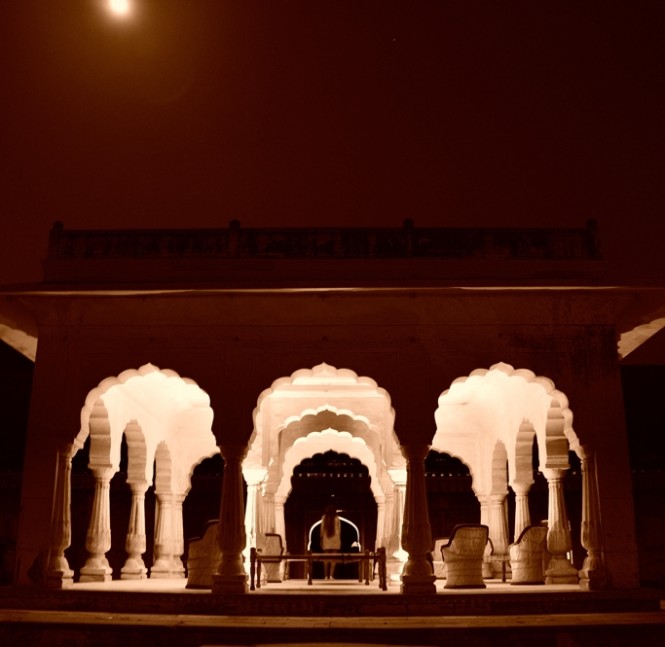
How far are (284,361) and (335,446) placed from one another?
520 centimetres

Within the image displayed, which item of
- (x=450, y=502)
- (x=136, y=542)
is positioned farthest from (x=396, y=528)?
(x=450, y=502)

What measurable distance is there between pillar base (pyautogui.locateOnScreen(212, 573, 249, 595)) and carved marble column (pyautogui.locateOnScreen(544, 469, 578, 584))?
393 centimetres

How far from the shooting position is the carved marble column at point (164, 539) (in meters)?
12.8

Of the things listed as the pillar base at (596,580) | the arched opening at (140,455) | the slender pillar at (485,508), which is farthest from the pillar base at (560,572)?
the arched opening at (140,455)

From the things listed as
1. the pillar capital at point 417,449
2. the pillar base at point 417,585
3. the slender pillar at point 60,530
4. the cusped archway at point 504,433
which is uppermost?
the cusped archway at point 504,433

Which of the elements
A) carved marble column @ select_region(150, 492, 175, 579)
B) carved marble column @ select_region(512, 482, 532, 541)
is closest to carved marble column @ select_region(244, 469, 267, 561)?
carved marble column @ select_region(150, 492, 175, 579)

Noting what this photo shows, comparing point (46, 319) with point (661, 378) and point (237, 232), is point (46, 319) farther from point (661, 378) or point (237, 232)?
point (661, 378)

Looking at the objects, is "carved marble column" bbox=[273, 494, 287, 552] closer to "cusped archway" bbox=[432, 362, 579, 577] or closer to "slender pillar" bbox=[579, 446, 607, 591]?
"cusped archway" bbox=[432, 362, 579, 577]

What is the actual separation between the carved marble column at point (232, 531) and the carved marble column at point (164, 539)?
4.18 m

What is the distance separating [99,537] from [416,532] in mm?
4685

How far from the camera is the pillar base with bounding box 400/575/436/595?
843 cm

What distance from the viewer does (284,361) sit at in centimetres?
925

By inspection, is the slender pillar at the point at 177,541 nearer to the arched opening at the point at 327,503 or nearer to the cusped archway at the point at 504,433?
the arched opening at the point at 327,503

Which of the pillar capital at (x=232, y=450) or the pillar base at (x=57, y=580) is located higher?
the pillar capital at (x=232, y=450)
